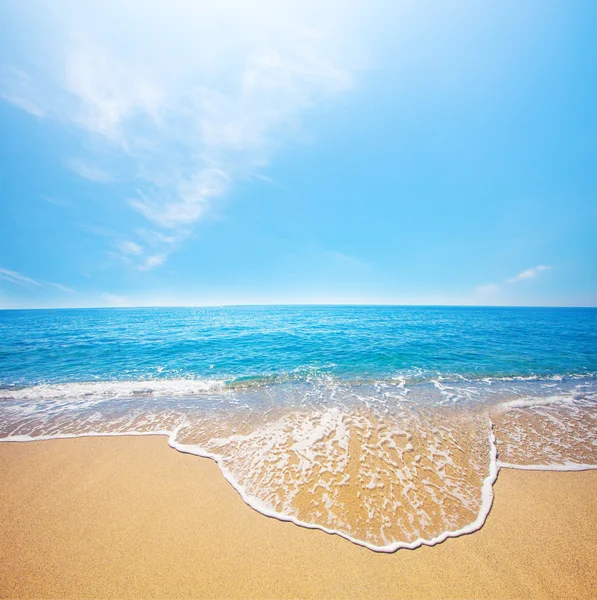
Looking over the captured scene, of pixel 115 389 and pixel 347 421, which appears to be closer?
pixel 347 421

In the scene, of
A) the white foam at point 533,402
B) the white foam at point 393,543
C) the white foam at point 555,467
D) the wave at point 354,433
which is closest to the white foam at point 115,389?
the wave at point 354,433

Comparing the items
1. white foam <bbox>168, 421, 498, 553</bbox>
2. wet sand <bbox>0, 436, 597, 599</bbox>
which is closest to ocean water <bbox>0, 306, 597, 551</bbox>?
white foam <bbox>168, 421, 498, 553</bbox>

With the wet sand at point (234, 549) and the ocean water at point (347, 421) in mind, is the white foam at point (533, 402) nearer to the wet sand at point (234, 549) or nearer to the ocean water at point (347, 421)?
the ocean water at point (347, 421)

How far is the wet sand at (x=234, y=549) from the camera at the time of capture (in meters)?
3.03

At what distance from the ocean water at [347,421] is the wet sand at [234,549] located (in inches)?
13.3

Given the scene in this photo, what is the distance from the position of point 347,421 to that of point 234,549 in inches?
185

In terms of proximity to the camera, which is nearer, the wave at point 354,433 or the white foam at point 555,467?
the wave at point 354,433

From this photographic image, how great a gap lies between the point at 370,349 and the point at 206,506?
15.3 metres

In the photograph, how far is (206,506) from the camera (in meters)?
4.28

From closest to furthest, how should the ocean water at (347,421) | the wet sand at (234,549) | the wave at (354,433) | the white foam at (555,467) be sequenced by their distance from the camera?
the wet sand at (234,549) < the wave at (354,433) < the ocean water at (347,421) < the white foam at (555,467)

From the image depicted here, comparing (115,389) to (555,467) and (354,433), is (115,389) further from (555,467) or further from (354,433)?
(555,467)

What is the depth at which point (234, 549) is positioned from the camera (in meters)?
3.51

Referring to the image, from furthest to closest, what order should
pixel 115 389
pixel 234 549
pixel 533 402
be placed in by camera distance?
pixel 115 389
pixel 533 402
pixel 234 549

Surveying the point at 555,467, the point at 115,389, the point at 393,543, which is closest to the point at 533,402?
the point at 555,467
